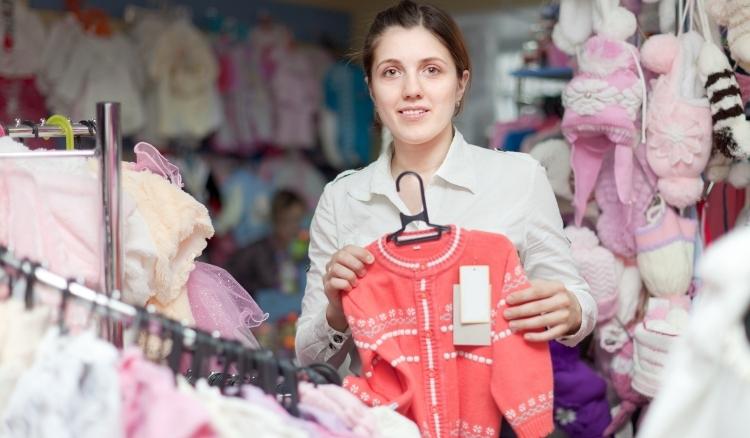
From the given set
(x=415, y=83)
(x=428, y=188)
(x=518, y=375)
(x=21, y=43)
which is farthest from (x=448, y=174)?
(x=21, y=43)

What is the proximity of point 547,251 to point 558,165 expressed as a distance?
3.52 ft

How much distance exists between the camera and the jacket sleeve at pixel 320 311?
199cm

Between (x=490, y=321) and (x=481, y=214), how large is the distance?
286 millimetres

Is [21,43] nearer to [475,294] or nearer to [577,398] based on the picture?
[577,398]

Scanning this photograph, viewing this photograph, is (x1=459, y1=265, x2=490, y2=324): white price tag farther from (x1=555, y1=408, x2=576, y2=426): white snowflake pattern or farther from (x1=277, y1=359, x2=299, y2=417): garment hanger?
(x1=555, y1=408, x2=576, y2=426): white snowflake pattern

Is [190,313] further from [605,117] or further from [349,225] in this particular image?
[605,117]

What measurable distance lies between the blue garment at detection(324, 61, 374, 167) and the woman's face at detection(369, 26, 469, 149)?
3.83 meters

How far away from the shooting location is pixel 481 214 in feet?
6.40

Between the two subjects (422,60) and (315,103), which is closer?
(422,60)

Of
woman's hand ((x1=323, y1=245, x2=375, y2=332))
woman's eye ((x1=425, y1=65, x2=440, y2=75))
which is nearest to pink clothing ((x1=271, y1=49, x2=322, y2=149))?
woman's eye ((x1=425, y1=65, x2=440, y2=75))

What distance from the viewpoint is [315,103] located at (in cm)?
575

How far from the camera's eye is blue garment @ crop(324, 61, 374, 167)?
5.81 meters

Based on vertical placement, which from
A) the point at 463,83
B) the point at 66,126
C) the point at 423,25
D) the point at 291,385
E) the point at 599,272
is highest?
the point at 423,25

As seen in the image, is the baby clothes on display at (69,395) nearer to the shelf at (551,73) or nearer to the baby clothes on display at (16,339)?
the baby clothes on display at (16,339)
